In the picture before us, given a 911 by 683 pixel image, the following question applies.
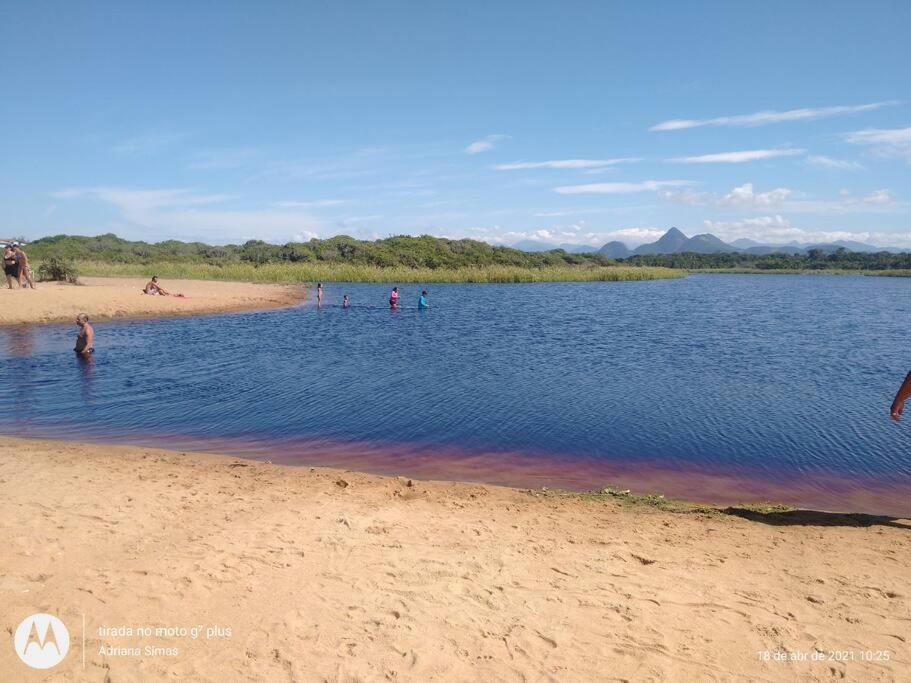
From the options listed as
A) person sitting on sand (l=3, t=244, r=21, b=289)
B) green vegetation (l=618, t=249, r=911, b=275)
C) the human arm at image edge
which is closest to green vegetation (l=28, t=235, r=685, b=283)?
person sitting on sand (l=3, t=244, r=21, b=289)

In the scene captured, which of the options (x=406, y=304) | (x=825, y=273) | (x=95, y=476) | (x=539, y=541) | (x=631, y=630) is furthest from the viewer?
(x=825, y=273)

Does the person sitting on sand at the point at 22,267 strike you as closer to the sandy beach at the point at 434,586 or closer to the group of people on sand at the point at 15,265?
the group of people on sand at the point at 15,265

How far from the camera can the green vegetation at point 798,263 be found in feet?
381

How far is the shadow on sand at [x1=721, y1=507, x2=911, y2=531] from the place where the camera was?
7.43 metres

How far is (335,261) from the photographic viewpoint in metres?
77.2

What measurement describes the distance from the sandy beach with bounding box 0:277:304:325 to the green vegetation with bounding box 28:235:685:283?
1692 centimetres

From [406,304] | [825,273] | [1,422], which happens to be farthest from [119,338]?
[825,273]

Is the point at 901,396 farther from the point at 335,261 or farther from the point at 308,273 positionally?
the point at 335,261

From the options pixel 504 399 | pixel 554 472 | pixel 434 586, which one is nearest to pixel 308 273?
pixel 504 399

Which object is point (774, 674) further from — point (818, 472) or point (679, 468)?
point (818, 472)

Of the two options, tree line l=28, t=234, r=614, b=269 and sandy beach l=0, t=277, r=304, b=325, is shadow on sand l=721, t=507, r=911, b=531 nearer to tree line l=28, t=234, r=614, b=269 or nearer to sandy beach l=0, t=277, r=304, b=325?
sandy beach l=0, t=277, r=304, b=325

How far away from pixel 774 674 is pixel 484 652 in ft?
6.93

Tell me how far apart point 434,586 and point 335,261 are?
74636mm

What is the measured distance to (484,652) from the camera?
444 cm
